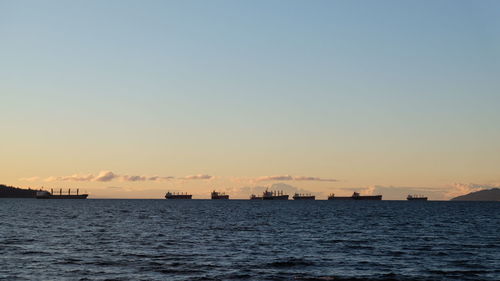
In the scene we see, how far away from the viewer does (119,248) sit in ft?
186

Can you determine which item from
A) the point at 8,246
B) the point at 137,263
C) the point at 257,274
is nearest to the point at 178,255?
the point at 137,263

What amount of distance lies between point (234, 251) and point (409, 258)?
55.5 ft

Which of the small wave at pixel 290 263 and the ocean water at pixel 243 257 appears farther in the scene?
the small wave at pixel 290 263

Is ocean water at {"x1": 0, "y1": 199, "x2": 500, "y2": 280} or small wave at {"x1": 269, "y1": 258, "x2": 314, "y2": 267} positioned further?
small wave at {"x1": 269, "y1": 258, "x2": 314, "y2": 267}

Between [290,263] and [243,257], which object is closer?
[290,263]

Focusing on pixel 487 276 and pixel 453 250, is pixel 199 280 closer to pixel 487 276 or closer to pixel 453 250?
pixel 487 276

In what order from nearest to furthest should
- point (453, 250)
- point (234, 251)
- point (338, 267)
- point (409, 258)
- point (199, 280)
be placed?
1. point (199, 280)
2. point (338, 267)
3. point (409, 258)
4. point (234, 251)
5. point (453, 250)

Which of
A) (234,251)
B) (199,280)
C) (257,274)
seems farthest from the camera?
(234,251)

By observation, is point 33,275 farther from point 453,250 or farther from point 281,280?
point 453,250

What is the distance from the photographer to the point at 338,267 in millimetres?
45031

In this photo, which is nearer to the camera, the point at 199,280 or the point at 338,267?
the point at 199,280

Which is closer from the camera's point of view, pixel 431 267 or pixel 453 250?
pixel 431 267

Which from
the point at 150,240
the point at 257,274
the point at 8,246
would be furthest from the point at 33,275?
the point at 150,240

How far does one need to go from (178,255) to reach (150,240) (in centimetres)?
1621
